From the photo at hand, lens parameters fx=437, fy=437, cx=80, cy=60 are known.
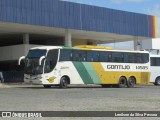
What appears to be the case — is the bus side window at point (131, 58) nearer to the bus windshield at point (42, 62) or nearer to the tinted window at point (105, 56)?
the tinted window at point (105, 56)

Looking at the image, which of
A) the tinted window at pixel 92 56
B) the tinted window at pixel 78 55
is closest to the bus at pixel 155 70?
the tinted window at pixel 92 56

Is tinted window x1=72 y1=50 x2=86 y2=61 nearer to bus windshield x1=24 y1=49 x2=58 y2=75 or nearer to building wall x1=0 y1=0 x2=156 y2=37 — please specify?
bus windshield x1=24 y1=49 x2=58 y2=75

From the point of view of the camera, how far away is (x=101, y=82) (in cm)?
3341

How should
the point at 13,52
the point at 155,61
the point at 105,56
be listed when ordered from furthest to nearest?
1. the point at 13,52
2. the point at 155,61
3. the point at 105,56

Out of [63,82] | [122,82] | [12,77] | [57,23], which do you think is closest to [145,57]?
[122,82]

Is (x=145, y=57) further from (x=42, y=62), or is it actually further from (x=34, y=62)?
(x=34, y=62)

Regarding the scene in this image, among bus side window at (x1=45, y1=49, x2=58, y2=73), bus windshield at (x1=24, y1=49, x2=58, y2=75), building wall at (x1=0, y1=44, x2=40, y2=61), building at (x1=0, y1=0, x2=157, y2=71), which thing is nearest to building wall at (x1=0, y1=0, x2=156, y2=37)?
building at (x1=0, y1=0, x2=157, y2=71)

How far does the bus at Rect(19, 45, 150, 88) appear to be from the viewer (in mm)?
30359

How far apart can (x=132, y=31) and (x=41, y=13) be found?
43.7 ft

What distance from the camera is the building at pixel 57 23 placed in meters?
39.9

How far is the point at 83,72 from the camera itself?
32.1 metres

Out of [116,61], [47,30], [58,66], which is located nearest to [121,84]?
[116,61]

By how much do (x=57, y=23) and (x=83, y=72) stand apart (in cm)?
1153

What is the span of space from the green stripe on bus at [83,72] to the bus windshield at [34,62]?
2602mm
